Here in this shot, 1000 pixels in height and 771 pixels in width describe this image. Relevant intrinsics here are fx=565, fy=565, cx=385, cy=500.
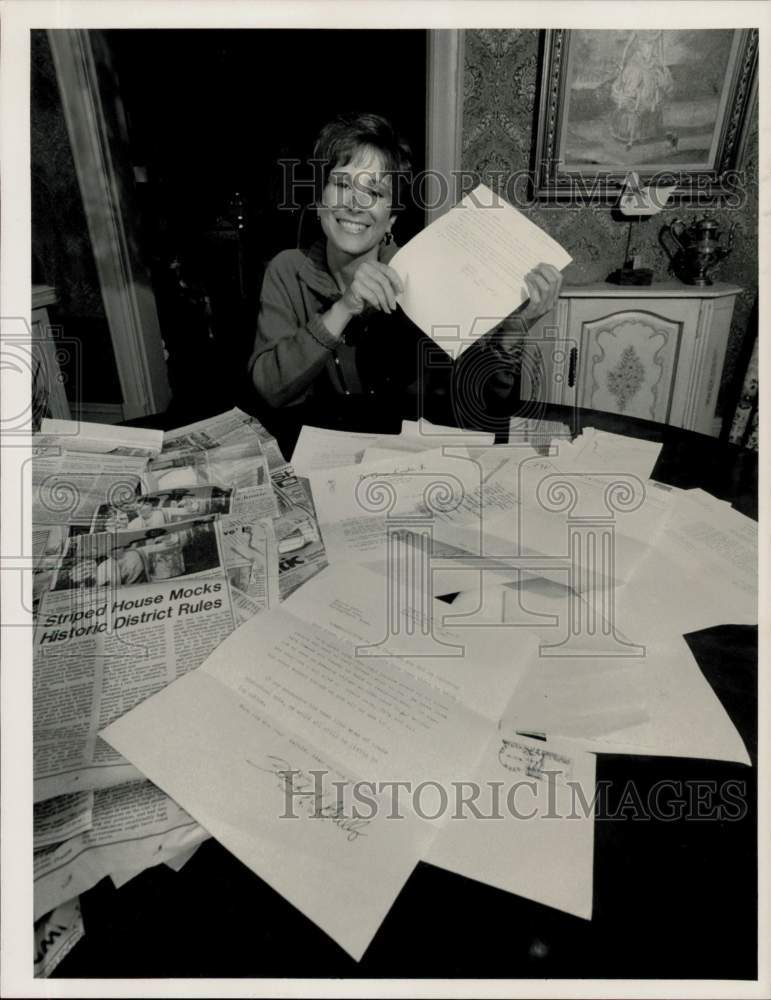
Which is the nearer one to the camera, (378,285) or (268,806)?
(268,806)

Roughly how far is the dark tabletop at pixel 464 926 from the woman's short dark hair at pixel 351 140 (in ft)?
4.09

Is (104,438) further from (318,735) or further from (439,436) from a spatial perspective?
(318,735)

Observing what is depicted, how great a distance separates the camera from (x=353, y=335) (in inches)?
49.4

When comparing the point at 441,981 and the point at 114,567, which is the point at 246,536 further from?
the point at 441,981

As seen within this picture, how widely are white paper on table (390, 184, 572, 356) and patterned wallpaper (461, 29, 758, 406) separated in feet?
4.73

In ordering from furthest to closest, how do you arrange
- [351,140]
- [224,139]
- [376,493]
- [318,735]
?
[224,139]
[351,140]
[376,493]
[318,735]

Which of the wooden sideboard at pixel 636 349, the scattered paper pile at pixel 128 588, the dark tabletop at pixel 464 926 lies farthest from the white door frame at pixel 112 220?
the dark tabletop at pixel 464 926

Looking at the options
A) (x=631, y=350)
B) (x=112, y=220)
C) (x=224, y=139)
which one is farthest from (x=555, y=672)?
(x=224, y=139)

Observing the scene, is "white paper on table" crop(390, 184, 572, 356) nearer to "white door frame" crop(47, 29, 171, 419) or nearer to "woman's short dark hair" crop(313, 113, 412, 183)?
"woman's short dark hair" crop(313, 113, 412, 183)

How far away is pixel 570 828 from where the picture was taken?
0.37 m

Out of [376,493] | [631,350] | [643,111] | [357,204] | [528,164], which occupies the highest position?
[643,111]

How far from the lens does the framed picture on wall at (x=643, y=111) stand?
6.28ft

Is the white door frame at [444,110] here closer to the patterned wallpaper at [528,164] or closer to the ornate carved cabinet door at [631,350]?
the patterned wallpaper at [528,164]

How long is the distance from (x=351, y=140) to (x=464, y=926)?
51.7 inches
